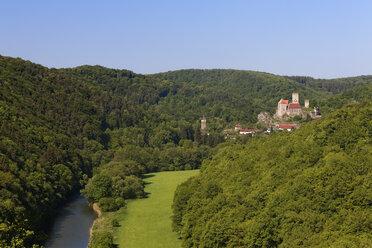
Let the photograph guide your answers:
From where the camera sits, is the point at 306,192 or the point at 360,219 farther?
the point at 306,192

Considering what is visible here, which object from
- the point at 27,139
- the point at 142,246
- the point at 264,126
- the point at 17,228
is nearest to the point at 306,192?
the point at 142,246

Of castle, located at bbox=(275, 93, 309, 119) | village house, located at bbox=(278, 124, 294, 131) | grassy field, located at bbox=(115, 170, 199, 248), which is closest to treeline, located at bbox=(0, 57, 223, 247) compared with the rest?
grassy field, located at bbox=(115, 170, 199, 248)

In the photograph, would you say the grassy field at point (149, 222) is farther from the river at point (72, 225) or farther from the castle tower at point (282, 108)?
the castle tower at point (282, 108)

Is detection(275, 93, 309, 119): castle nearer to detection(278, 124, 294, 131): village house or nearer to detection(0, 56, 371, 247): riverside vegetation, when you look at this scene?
detection(0, 56, 371, 247): riverside vegetation

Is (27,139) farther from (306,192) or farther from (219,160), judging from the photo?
(306,192)

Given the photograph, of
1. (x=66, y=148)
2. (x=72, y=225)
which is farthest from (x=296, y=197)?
(x=66, y=148)

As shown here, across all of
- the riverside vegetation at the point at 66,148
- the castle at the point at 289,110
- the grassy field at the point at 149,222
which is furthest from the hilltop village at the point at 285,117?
the grassy field at the point at 149,222
